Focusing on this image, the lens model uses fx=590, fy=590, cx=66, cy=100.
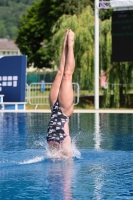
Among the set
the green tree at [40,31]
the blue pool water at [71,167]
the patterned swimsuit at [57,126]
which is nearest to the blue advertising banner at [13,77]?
the blue pool water at [71,167]

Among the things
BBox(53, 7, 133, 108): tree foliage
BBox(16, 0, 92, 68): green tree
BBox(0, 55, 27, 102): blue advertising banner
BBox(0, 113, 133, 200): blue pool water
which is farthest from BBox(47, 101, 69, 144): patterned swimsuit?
BBox(16, 0, 92, 68): green tree

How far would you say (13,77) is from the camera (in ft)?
82.0

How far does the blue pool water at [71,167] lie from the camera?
7.55 meters

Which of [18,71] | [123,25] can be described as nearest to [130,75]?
[123,25]

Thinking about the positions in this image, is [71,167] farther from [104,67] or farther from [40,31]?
[40,31]

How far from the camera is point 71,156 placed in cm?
1032

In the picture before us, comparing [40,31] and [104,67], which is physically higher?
[40,31]

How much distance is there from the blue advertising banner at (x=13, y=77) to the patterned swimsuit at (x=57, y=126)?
14959mm

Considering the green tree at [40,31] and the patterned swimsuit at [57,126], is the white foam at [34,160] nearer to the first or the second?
the patterned swimsuit at [57,126]

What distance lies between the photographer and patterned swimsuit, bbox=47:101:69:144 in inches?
385

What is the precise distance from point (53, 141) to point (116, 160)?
1273 mm

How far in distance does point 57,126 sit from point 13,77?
15.4m

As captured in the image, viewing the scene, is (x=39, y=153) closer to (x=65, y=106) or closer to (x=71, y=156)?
(x=71, y=156)

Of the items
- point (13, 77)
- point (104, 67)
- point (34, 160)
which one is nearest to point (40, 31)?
point (104, 67)
